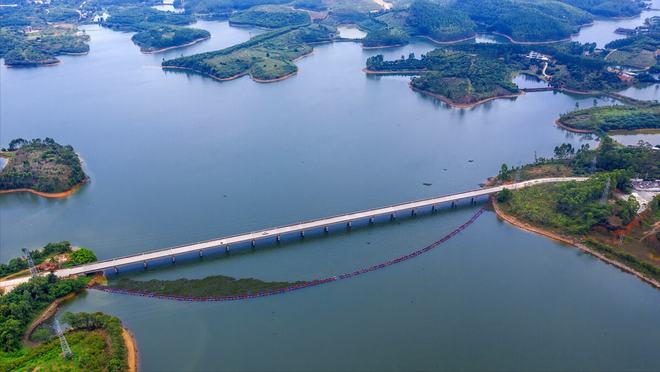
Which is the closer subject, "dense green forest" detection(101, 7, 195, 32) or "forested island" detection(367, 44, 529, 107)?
"forested island" detection(367, 44, 529, 107)

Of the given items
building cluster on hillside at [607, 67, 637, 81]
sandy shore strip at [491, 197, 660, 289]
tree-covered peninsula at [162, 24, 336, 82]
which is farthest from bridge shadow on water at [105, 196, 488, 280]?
building cluster on hillside at [607, 67, 637, 81]

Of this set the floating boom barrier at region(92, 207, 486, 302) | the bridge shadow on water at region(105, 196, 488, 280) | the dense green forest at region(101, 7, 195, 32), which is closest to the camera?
the floating boom barrier at region(92, 207, 486, 302)

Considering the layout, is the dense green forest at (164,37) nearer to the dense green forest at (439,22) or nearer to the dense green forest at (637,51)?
the dense green forest at (439,22)

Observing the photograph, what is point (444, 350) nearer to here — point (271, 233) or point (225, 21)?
point (271, 233)

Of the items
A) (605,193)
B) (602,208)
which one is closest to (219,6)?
(605,193)

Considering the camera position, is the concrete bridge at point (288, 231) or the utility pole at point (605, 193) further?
the utility pole at point (605, 193)

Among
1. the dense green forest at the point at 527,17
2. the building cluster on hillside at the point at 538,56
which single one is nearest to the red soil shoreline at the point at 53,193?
the building cluster on hillside at the point at 538,56

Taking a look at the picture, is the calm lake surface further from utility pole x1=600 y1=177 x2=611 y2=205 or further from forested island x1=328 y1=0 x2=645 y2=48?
forested island x1=328 y1=0 x2=645 y2=48
